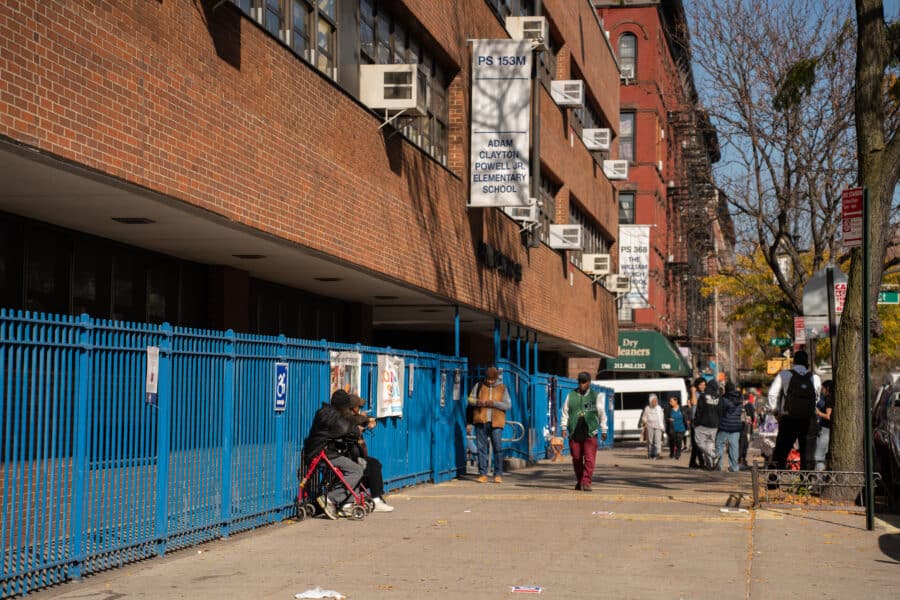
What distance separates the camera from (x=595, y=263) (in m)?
37.8

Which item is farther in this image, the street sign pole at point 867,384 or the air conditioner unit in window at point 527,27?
the air conditioner unit in window at point 527,27

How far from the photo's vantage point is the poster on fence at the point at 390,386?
15.7 m

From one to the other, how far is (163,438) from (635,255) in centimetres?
3726

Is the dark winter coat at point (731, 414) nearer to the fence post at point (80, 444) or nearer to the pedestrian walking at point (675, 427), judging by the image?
the pedestrian walking at point (675, 427)

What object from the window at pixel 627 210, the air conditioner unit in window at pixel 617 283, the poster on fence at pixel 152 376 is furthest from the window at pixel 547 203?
the poster on fence at pixel 152 376

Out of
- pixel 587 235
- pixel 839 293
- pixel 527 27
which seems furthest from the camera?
pixel 587 235

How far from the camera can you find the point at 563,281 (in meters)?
33.7

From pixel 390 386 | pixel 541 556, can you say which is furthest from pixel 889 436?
pixel 541 556

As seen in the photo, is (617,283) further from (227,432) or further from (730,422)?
(227,432)

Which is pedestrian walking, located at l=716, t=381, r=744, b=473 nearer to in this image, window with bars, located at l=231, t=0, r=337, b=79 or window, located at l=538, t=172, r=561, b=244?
window, located at l=538, t=172, r=561, b=244

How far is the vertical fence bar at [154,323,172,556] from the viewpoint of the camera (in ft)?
32.5

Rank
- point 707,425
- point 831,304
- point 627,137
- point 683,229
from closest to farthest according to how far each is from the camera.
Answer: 1. point 831,304
2. point 707,425
3. point 683,229
4. point 627,137

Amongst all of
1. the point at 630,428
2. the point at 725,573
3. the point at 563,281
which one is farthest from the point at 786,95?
the point at 630,428

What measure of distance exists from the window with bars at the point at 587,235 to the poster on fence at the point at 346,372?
833 inches
